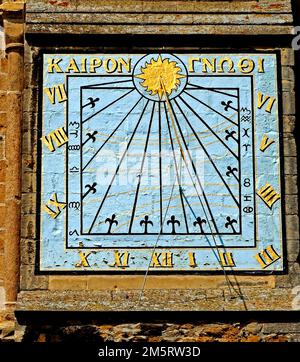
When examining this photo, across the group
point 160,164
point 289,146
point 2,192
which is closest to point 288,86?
point 289,146

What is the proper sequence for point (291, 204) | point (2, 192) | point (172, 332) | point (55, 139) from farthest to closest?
point (2, 192)
point (55, 139)
point (291, 204)
point (172, 332)

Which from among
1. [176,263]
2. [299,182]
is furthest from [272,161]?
[176,263]

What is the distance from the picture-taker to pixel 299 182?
14.3 meters

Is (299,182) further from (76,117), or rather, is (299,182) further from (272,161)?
(76,117)

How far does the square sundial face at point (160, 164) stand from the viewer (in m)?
13.9

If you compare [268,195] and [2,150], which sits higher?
[2,150]

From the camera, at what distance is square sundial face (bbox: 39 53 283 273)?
1391 centimetres

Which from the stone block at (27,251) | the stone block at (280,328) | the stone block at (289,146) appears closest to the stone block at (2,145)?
the stone block at (27,251)

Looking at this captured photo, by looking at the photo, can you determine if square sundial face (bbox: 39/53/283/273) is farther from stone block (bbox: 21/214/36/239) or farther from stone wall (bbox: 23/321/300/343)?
stone wall (bbox: 23/321/300/343)

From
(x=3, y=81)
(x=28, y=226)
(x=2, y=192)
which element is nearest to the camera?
(x=28, y=226)

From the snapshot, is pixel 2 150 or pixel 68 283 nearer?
pixel 68 283

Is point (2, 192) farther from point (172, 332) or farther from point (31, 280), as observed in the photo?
point (172, 332)

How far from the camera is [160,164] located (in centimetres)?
1414

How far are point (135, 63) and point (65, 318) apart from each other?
8.27 feet
